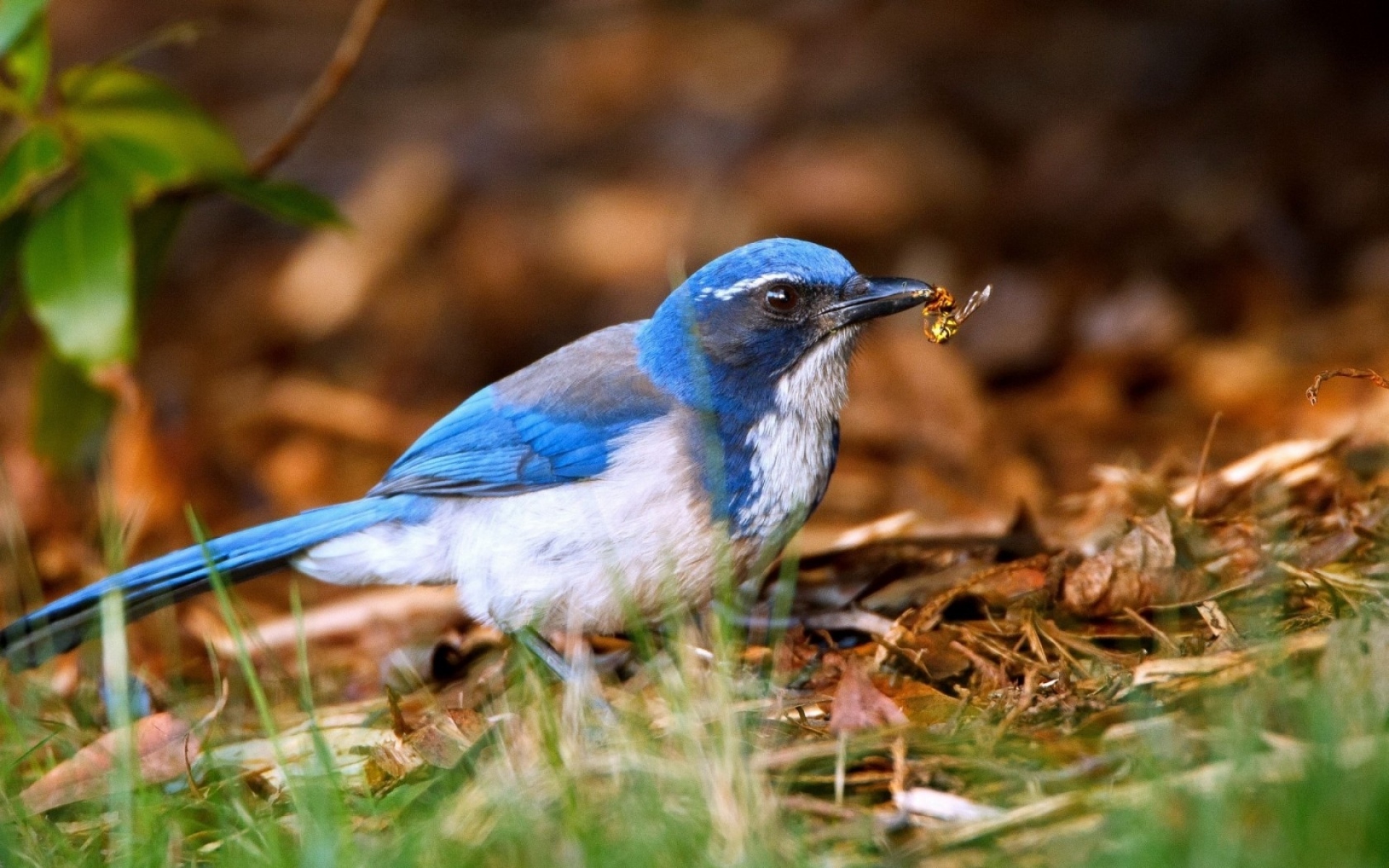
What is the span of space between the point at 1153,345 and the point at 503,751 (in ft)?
16.8

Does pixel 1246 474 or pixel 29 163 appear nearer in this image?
pixel 1246 474

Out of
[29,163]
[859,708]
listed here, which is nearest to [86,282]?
[29,163]

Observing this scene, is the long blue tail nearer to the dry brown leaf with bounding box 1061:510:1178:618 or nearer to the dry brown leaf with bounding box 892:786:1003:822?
the dry brown leaf with bounding box 1061:510:1178:618

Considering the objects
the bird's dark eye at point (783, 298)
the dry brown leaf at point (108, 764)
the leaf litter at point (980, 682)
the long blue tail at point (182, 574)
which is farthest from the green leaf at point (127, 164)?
the bird's dark eye at point (783, 298)

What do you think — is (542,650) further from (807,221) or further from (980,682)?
(807,221)

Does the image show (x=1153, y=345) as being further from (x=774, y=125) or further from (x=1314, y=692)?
(x=1314, y=692)

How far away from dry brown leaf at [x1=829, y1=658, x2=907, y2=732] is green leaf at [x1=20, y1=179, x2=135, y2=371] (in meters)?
2.96

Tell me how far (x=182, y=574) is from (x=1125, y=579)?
2.77 metres

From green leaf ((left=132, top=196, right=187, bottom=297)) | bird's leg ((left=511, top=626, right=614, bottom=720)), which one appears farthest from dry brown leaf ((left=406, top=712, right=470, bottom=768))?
green leaf ((left=132, top=196, right=187, bottom=297))

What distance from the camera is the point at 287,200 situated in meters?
5.78

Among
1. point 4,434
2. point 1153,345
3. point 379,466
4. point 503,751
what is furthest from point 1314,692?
point 4,434

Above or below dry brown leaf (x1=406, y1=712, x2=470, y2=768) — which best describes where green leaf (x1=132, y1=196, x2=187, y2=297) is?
above

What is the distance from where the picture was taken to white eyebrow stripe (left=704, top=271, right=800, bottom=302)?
15.0 feet

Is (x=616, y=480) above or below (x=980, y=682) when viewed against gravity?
above
